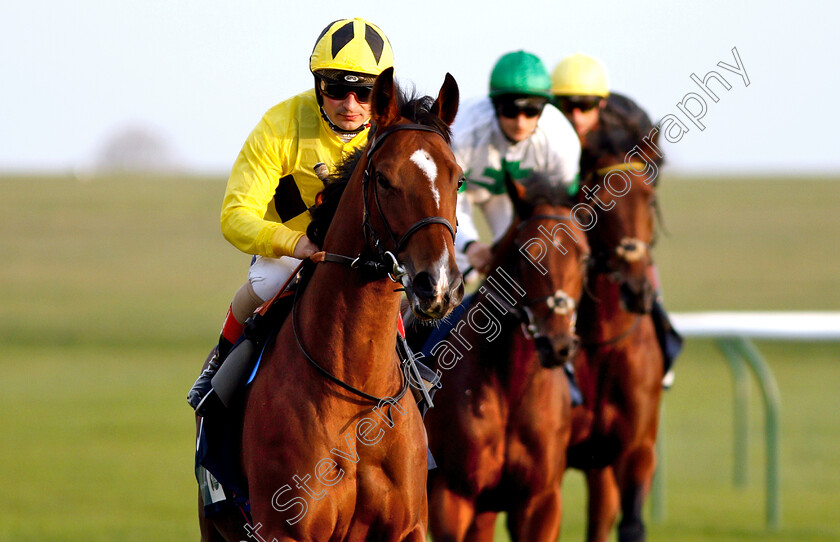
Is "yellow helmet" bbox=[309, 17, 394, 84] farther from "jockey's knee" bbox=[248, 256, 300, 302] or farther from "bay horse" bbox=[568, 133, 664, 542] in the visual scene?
"bay horse" bbox=[568, 133, 664, 542]

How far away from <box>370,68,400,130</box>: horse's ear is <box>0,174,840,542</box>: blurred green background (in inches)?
125

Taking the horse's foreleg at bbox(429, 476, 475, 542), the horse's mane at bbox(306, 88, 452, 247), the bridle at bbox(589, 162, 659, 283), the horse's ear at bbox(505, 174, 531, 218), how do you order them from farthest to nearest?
the bridle at bbox(589, 162, 659, 283) < the horse's ear at bbox(505, 174, 531, 218) < the horse's foreleg at bbox(429, 476, 475, 542) < the horse's mane at bbox(306, 88, 452, 247)

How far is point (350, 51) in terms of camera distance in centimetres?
421

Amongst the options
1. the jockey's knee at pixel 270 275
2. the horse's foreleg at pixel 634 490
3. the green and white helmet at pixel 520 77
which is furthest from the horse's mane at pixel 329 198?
the horse's foreleg at pixel 634 490

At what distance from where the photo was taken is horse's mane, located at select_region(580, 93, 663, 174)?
677 centimetres

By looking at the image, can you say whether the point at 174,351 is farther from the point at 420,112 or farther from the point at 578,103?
the point at 420,112

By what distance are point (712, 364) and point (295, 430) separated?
696 inches

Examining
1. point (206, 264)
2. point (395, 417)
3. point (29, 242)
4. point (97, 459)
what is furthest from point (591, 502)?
point (29, 242)

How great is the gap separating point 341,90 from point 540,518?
212 centimetres

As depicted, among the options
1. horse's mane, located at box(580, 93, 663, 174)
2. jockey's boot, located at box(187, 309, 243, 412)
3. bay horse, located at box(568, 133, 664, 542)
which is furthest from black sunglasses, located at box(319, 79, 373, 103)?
horse's mane, located at box(580, 93, 663, 174)

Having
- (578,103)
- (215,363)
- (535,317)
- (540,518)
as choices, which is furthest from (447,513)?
(578,103)

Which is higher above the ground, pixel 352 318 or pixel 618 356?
pixel 352 318

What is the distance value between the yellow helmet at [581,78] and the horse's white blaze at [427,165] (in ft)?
13.1

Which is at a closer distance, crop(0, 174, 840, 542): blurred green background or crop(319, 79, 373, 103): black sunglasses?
crop(319, 79, 373, 103): black sunglasses
